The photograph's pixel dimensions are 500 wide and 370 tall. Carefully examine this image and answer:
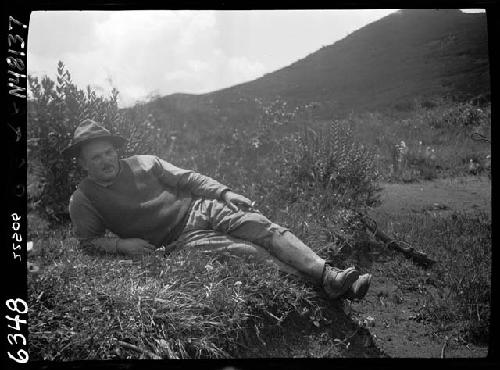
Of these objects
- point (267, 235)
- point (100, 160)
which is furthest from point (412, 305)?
point (100, 160)

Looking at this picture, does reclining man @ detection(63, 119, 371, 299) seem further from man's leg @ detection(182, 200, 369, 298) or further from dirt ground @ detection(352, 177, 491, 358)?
dirt ground @ detection(352, 177, 491, 358)

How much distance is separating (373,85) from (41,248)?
313cm

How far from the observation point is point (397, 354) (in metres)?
3.82

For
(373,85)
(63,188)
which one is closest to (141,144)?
(63,188)

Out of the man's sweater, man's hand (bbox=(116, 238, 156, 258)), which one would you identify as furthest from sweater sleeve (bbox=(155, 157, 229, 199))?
man's hand (bbox=(116, 238, 156, 258))

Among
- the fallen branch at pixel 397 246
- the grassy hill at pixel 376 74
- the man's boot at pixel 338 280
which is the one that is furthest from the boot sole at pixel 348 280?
the grassy hill at pixel 376 74

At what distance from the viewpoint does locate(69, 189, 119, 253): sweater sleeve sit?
3963 mm

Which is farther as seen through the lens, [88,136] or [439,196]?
[439,196]

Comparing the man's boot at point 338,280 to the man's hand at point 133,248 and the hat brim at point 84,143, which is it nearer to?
the man's hand at point 133,248

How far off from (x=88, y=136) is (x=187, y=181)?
86 cm

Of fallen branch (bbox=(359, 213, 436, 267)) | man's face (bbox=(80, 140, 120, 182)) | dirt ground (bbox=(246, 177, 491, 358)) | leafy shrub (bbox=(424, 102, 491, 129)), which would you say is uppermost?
leafy shrub (bbox=(424, 102, 491, 129))

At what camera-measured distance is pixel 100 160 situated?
13.2ft

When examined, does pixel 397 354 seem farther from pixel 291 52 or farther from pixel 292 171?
pixel 291 52

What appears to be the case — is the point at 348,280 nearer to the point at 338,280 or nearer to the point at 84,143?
the point at 338,280
